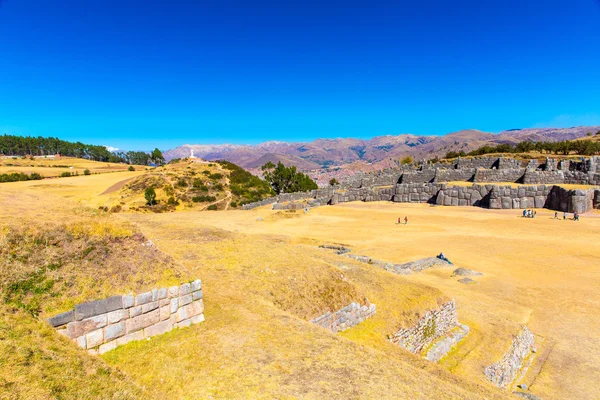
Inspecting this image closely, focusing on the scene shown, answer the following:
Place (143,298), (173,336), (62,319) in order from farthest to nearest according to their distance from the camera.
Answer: (173,336) → (143,298) → (62,319)

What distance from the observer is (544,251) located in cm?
2250

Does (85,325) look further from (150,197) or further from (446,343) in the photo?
(150,197)

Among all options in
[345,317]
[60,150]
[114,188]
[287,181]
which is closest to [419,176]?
[287,181]

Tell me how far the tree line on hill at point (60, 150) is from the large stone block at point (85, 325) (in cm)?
11464

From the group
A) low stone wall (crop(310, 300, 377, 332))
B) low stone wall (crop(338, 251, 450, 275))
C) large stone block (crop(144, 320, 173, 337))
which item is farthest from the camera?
low stone wall (crop(338, 251, 450, 275))

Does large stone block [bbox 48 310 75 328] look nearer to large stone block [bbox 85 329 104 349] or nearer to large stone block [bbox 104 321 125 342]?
large stone block [bbox 85 329 104 349]

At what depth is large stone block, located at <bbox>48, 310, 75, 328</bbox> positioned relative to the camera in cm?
609

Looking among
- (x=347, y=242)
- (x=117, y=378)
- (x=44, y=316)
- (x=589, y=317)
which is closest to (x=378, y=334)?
(x=117, y=378)

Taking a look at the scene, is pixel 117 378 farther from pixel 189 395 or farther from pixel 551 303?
pixel 551 303

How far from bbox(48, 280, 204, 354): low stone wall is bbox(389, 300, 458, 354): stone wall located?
624 centimetres

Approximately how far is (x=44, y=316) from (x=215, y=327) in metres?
3.52

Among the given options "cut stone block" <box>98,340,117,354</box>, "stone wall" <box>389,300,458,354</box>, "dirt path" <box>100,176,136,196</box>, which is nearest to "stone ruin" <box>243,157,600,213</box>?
"dirt path" <box>100,176,136,196</box>

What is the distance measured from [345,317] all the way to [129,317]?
6264 millimetres

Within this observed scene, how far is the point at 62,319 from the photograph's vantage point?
6.19m
